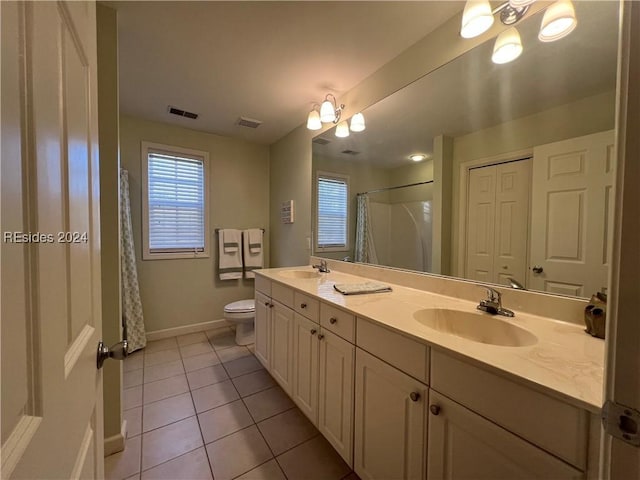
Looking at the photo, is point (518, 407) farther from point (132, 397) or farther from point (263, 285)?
point (132, 397)

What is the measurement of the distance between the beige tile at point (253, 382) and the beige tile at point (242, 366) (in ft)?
0.21

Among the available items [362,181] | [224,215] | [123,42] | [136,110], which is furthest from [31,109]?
[224,215]

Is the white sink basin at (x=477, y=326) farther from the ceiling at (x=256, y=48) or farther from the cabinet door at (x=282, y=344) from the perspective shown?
the ceiling at (x=256, y=48)

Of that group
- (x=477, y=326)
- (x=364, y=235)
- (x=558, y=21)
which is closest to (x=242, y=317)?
(x=364, y=235)

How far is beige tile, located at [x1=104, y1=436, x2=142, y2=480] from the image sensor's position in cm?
130

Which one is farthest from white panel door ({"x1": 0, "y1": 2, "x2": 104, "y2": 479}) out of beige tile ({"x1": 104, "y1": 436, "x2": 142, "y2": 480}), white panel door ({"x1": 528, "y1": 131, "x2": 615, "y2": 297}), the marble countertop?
white panel door ({"x1": 528, "y1": 131, "x2": 615, "y2": 297})

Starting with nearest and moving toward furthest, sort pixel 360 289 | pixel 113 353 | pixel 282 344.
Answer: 1. pixel 113 353
2. pixel 360 289
3. pixel 282 344

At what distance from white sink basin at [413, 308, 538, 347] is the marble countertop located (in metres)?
0.03

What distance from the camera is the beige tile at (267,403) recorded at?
1.73m

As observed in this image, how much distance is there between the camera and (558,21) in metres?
1.07

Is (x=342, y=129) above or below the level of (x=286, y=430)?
above

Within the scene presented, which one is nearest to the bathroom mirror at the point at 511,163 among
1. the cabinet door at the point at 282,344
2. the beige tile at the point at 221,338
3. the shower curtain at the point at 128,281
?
the cabinet door at the point at 282,344

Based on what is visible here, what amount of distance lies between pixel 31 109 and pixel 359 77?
207 cm

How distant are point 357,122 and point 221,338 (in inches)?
104
